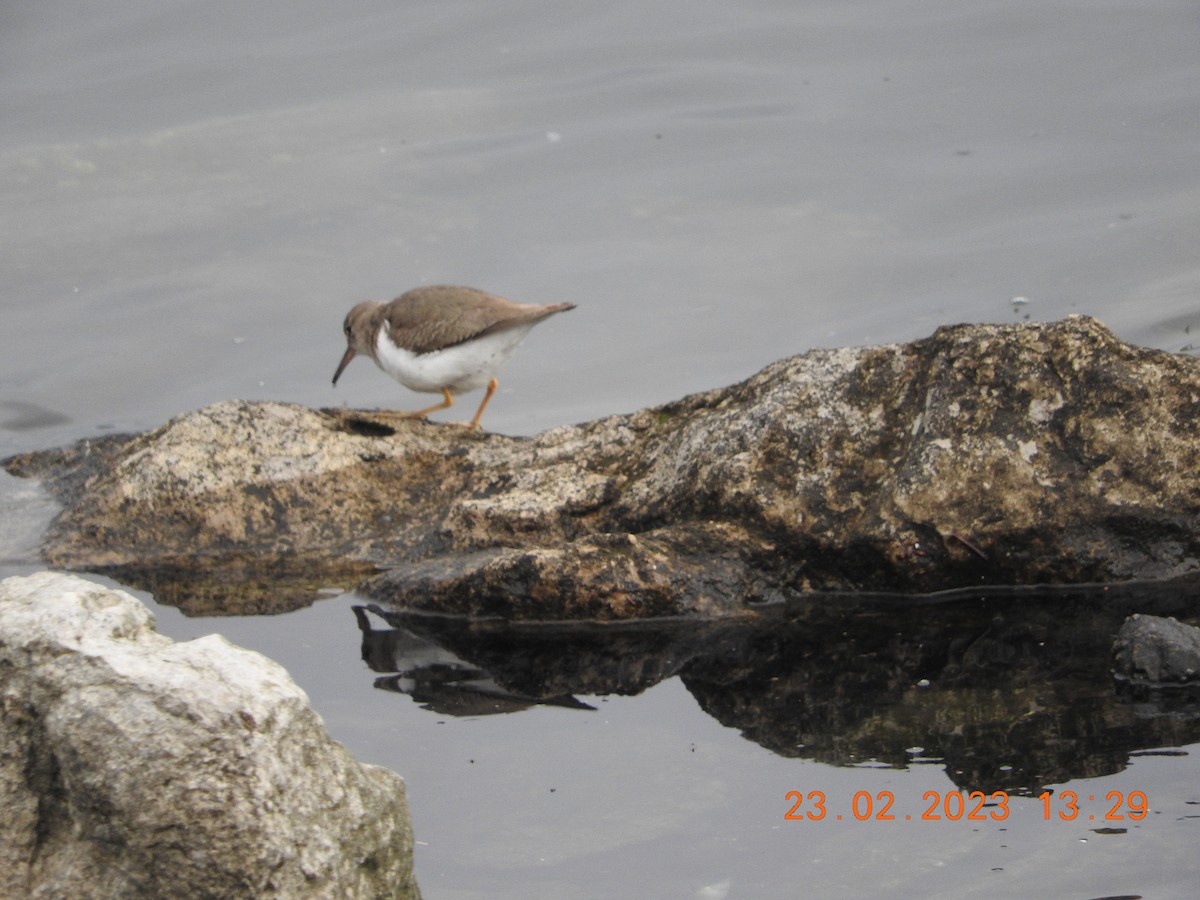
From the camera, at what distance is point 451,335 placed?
25.7ft

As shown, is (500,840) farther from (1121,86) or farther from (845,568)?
(1121,86)

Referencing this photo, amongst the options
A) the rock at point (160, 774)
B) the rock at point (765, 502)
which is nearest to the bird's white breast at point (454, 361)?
the rock at point (765, 502)

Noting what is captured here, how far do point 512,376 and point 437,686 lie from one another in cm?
496

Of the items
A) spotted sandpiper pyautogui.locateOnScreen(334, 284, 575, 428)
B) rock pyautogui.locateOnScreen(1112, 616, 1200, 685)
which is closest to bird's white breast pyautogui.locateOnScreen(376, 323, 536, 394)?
spotted sandpiper pyautogui.locateOnScreen(334, 284, 575, 428)

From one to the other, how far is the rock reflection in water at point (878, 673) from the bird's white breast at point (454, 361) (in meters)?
2.28

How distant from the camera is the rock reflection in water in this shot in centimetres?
449

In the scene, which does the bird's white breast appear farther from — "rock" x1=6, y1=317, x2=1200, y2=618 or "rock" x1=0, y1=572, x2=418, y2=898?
"rock" x1=0, y1=572, x2=418, y2=898

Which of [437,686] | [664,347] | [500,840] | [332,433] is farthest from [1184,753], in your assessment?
[664,347]

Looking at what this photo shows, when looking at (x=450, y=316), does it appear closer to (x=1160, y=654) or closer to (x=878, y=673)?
(x=878, y=673)

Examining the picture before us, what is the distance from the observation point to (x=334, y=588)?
245 inches
